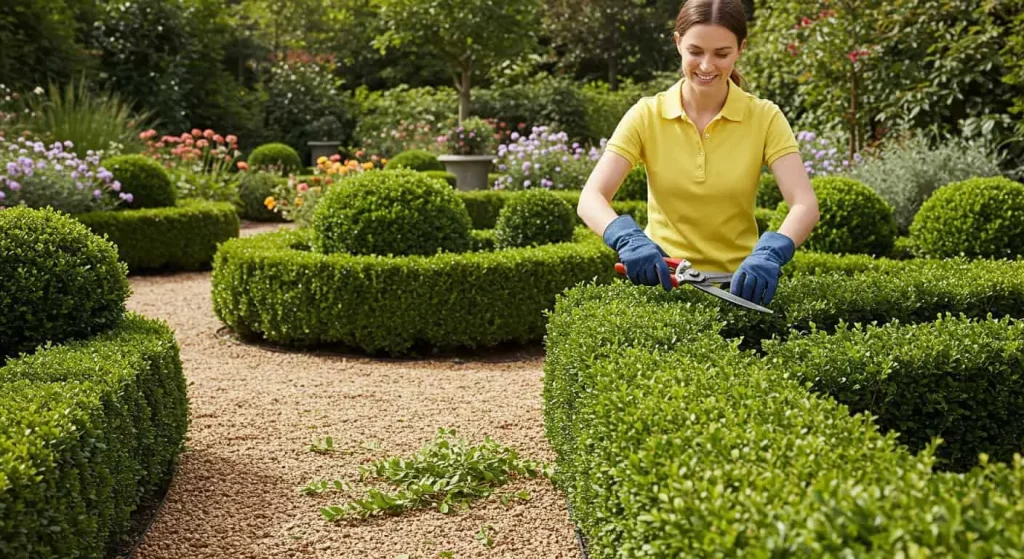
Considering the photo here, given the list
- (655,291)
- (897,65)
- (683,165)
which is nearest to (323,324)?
(655,291)

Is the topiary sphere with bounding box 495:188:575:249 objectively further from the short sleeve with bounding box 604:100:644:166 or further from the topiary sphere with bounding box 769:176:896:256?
the short sleeve with bounding box 604:100:644:166

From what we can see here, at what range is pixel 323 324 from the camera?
6.25 meters

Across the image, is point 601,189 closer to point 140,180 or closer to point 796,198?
point 796,198

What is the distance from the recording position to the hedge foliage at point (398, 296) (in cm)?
614

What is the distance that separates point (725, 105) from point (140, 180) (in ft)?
26.9

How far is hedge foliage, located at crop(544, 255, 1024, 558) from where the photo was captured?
58.8 inches

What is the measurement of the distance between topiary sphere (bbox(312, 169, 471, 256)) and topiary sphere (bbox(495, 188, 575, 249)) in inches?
24.2

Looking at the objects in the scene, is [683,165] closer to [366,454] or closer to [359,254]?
[366,454]

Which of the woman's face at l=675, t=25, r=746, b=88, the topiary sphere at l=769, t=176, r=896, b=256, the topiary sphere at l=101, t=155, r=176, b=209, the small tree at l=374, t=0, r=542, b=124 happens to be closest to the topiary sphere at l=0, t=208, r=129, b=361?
the woman's face at l=675, t=25, r=746, b=88

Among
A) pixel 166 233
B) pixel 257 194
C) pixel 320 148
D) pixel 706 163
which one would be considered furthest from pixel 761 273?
pixel 320 148

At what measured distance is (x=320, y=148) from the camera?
67.7ft

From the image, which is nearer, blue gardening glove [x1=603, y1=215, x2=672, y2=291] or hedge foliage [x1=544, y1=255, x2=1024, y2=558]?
hedge foliage [x1=544, y1=255, x2=1024, y2=558]

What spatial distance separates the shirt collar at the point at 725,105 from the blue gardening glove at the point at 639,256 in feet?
1.44

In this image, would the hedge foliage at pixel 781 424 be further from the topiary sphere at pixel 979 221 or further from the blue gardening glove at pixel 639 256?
the topiary sphere at pixel 979 221
